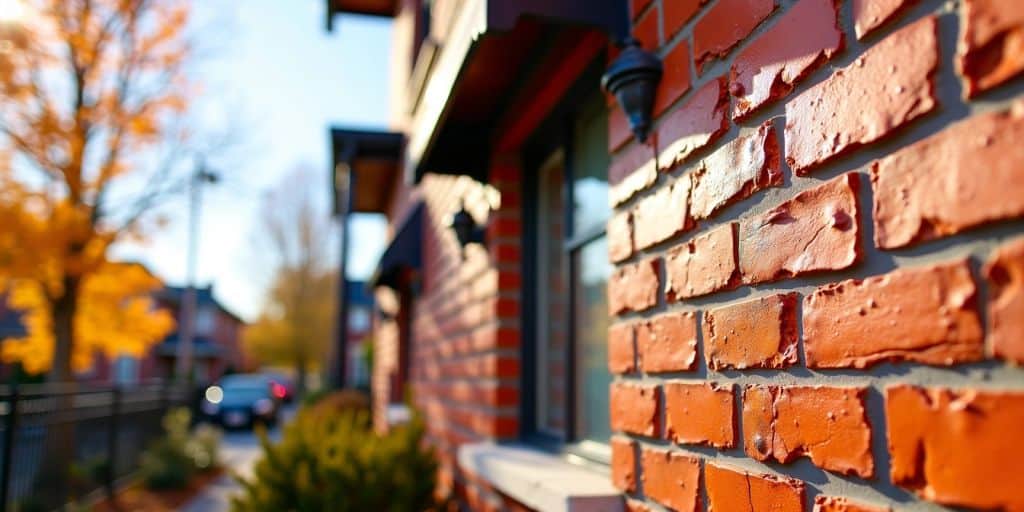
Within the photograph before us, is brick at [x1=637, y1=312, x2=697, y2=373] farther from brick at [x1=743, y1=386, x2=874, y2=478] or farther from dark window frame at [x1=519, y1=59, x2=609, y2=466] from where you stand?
dark window frame at [x1=519, y1=59, x2=609, y2=466]

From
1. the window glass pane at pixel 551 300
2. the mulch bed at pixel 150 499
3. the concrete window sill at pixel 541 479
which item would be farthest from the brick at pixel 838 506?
the mulch bed at pixel 150 499

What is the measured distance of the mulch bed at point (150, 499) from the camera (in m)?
7.90

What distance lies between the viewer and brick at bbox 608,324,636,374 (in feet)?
5.61

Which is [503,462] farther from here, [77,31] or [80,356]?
[80,356]

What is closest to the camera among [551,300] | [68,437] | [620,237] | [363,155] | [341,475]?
[620,237]

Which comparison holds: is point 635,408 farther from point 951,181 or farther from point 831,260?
point 951,181

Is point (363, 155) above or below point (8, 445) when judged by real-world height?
above

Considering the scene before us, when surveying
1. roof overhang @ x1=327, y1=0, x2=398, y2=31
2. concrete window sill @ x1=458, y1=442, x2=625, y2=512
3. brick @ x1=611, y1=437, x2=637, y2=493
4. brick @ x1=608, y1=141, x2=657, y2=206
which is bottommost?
concrete window sill @ x1=458, y1=442, x2=625, y2=512

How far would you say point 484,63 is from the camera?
2590 mm

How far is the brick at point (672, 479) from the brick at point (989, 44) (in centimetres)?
82

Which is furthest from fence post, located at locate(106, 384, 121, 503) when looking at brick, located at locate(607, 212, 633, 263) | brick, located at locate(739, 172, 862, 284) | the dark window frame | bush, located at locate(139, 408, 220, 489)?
brick, located at locate(739, 172, 862, 284)

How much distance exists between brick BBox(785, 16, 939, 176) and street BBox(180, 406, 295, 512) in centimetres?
336

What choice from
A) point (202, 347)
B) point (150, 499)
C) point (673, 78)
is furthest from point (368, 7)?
point (202, 347)

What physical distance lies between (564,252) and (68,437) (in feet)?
22.3
